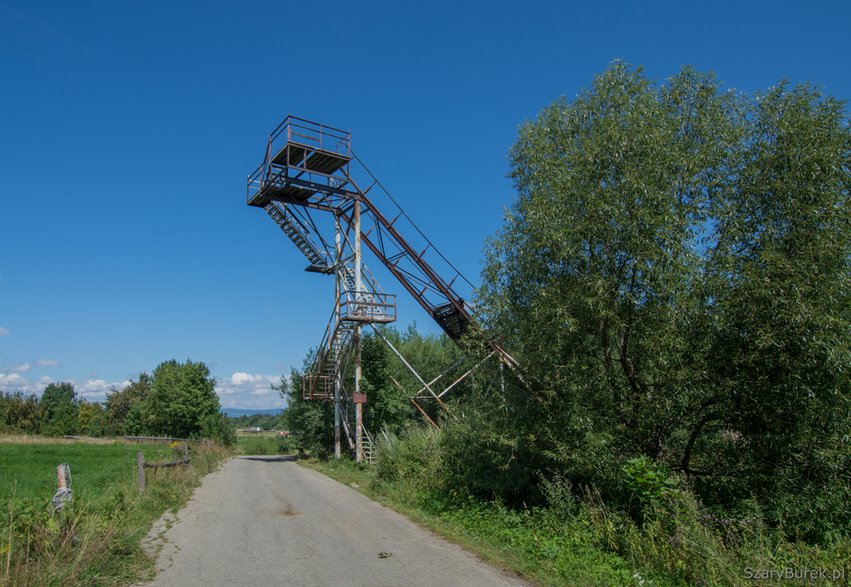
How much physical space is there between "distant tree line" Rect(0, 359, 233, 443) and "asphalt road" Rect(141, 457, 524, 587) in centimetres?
3894

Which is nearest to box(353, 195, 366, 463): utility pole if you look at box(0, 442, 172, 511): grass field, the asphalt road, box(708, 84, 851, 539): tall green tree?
box(0, 442, 172, 511): grass field

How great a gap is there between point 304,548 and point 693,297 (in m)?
8.17

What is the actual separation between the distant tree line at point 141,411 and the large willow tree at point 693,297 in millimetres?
43918

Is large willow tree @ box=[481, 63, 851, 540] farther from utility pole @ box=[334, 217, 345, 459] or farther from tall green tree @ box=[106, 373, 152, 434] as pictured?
tall green tree @ box=[106, 373, 152, 434]

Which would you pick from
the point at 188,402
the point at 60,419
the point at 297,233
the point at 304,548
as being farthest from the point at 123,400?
the point at 304,548

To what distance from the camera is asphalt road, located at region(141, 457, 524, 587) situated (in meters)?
7.48

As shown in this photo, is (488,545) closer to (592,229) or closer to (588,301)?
(588,301)

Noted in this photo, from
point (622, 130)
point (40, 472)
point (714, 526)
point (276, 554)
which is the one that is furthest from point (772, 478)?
point (40, 472)

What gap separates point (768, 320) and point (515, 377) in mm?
4887

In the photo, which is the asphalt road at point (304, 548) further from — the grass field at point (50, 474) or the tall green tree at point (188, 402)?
the tall green tree at point (188, 402)

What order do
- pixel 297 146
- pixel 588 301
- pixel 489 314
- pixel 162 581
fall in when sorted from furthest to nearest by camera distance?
pixel 297 146
pixel 489 314
pixel 588 301
pixel 162 581

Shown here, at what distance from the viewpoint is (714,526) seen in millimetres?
8812

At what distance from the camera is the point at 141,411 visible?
69.6 m

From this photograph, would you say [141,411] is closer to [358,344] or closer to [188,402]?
[188,402]
